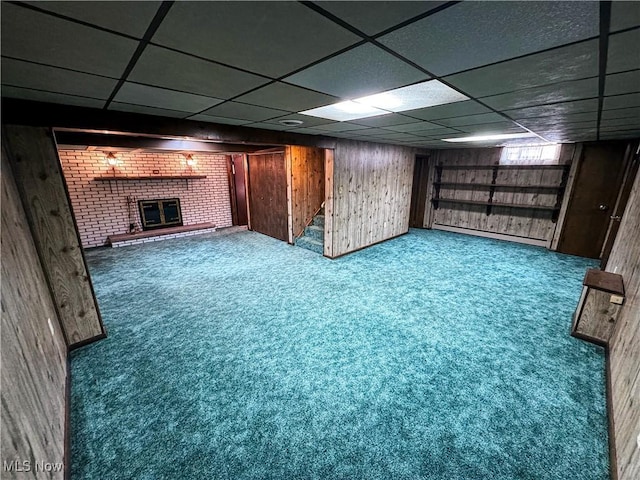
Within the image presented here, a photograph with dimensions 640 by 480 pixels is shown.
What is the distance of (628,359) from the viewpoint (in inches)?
68.3

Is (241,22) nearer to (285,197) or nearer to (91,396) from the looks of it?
(91,396)

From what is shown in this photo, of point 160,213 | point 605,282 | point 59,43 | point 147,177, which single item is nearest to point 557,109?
point 605,282

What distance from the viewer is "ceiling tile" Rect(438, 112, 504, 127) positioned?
99.3 inches

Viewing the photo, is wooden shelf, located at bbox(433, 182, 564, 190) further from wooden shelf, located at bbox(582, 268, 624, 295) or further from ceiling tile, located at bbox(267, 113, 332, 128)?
ceiling tile, located at bbox(267, 113, 332, 128)

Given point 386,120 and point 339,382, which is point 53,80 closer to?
point 386,120

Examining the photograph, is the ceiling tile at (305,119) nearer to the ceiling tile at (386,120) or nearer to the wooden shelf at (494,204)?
the ceiling tile at (386,120)

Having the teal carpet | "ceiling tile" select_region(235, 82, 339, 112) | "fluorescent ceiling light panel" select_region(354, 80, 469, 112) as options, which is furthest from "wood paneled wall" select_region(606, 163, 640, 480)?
"ceiling tile" select_region(235, 82, 339, 112)

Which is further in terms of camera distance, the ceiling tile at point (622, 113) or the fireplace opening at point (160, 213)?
the fireplace opening at point (160, 213)

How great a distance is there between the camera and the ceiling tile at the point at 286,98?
1716 millimetres

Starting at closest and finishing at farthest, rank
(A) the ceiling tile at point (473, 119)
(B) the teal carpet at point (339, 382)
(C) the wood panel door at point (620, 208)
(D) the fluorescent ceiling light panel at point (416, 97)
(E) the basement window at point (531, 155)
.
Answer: (B) the teal carpet at point (339, 382), (D) the fluorescent ceiling light panel at point (416, 97), (A) the ceiling tile at point (473, 119), (C) the wood panel door at point (620, 208), (E) the basement window at point (531, 155)

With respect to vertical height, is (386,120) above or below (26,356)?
above

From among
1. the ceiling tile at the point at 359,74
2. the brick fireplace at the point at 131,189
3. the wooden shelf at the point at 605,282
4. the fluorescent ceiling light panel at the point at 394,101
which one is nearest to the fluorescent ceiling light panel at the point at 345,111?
the fluorescent ceiling light panel at the point at 394,101

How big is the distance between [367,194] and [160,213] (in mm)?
5143

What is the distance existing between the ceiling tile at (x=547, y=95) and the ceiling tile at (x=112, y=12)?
2.11 m
